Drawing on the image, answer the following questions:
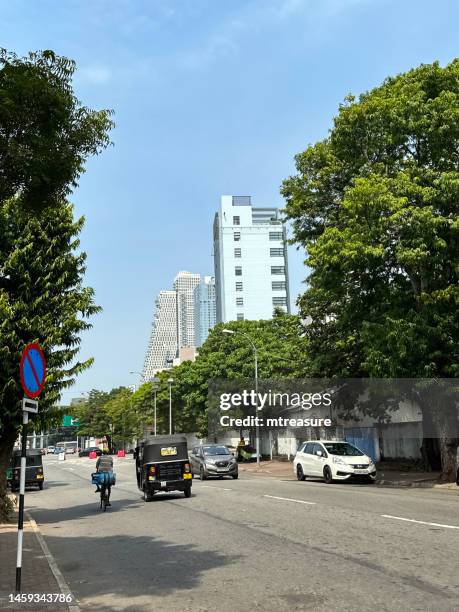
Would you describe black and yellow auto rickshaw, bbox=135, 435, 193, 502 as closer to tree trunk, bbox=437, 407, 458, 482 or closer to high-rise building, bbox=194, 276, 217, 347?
tree trunk, bbox=437, 407, 458, 482

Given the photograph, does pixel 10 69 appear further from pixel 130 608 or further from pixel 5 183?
pixel 130 608

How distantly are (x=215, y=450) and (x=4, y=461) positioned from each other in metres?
17.4

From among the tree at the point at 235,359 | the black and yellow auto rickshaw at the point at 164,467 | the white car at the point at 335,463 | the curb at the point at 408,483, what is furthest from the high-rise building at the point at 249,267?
the black and yellow auto rickshaw at the point at 164,467

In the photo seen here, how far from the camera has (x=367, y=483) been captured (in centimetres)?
2669

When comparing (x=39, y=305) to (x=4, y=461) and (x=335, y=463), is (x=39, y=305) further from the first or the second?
(x=335, y=463)

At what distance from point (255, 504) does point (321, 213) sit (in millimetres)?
14296

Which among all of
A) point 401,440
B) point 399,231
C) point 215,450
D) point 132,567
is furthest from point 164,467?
point 401,440

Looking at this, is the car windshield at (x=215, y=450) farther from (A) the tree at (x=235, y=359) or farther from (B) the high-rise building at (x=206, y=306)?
(B) the high-rise building at (x=206, y=306)

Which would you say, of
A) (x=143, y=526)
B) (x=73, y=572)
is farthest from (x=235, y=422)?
(x=73, y=572)

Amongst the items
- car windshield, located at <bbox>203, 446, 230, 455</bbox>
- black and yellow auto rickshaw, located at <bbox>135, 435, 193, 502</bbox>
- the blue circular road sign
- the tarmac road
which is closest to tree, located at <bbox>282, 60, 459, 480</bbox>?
the tarmac road

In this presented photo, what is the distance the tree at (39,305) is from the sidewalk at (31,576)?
4263 mm

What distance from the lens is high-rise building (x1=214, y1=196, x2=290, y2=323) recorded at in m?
112

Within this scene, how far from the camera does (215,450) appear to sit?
33500mm

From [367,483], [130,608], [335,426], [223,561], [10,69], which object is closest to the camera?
[130,608]
